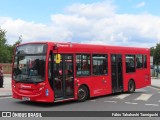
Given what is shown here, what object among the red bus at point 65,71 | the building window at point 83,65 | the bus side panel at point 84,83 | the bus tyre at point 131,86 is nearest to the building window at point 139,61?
the bus tyre at point 131,86

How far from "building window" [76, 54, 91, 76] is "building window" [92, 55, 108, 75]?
505 millimetres

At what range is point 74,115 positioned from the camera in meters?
12.5

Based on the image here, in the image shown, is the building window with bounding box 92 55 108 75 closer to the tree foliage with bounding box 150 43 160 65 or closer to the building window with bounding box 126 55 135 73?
the building window with bounding box 126 55 135 73

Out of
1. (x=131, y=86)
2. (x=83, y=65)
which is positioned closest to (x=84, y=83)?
(x=83, y=65)

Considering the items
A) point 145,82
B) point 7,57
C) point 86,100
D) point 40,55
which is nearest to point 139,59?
point 145,82

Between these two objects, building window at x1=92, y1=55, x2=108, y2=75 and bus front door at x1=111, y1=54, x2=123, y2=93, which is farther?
bus front door at x1=111, y1=54, x2=123, y2=93

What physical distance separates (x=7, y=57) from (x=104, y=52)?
78229 mm

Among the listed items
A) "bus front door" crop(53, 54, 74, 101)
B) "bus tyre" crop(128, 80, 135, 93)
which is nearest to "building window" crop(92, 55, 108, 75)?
"bus front door" crop(53, 54, 74, 101)

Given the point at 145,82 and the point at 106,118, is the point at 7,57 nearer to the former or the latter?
the point at 145,82

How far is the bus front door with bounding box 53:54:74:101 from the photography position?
1508 centimetres

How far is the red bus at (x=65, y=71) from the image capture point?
14808mm

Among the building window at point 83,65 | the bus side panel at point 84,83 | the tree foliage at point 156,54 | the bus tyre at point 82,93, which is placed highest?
the tree foliage at point 156,54

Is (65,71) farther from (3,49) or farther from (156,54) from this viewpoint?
(156,54)

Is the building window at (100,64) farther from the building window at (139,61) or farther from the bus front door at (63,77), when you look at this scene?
the building window at (139,61)
